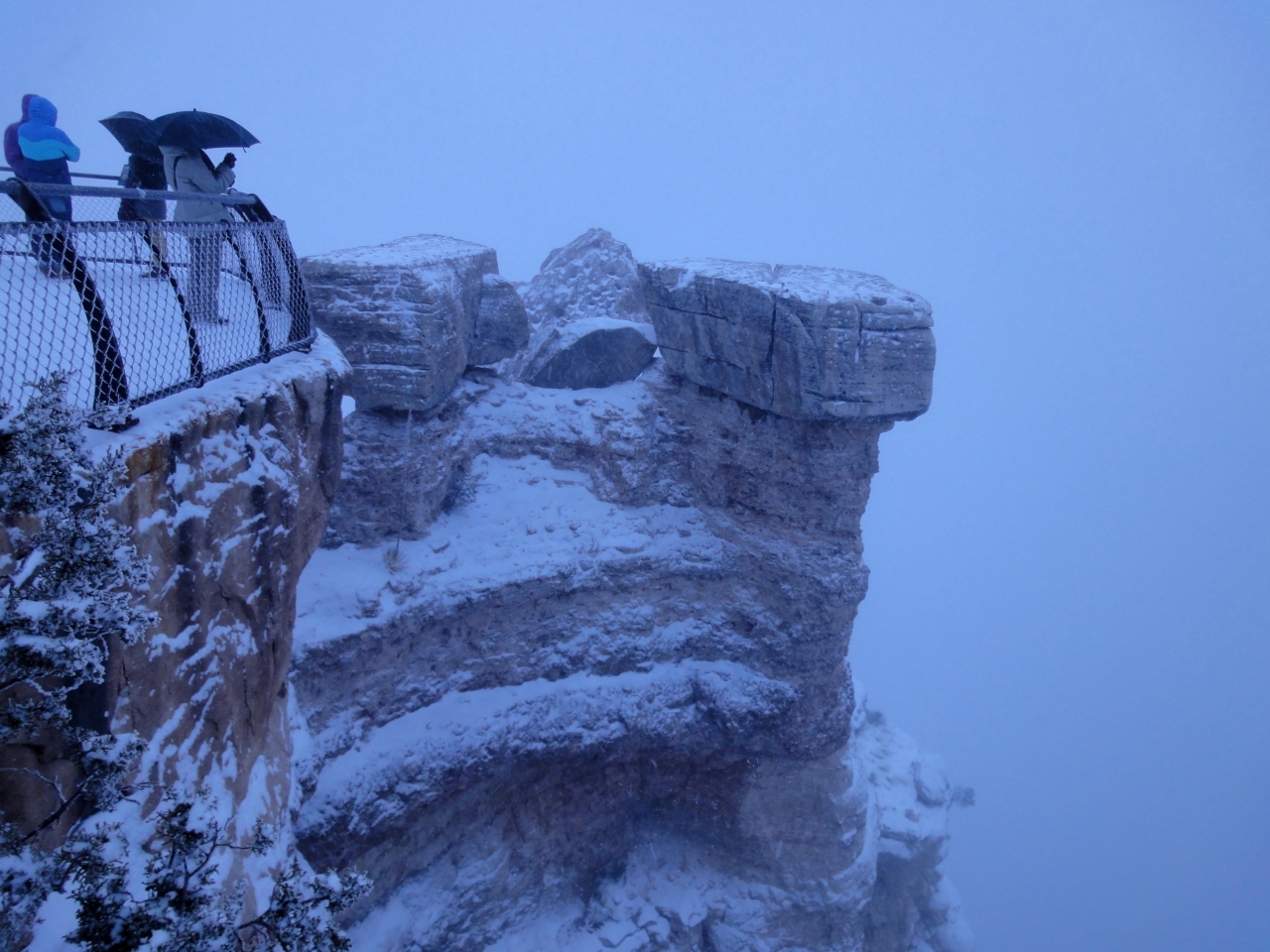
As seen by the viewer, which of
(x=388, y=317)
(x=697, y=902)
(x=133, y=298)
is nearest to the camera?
(x=133, y=298)

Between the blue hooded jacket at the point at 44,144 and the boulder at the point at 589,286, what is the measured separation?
11.1 metres

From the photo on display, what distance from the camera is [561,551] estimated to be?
11484mm

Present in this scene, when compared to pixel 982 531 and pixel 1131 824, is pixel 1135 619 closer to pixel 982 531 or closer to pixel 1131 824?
pixel 982 531

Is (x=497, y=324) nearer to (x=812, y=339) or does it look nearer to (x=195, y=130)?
(x=812, y=339)

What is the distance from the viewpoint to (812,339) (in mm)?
10062

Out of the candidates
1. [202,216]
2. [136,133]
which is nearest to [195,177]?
[136,133]

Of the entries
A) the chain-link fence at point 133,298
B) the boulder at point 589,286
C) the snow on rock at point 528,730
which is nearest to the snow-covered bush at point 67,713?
the chain-link fence at point 133,298

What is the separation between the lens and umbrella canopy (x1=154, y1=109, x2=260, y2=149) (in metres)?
6.89

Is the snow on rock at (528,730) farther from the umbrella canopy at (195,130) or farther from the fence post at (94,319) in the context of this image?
the umbrella canopy at (195,130)

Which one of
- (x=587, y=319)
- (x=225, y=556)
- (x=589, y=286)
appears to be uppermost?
(x=589, y=286)

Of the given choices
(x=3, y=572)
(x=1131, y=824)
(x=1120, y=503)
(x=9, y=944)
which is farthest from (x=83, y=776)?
(x=1120, y=503)

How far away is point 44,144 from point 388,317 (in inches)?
160

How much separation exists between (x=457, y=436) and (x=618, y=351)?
3.68 m

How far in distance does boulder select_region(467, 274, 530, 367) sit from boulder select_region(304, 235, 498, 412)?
209 cm
